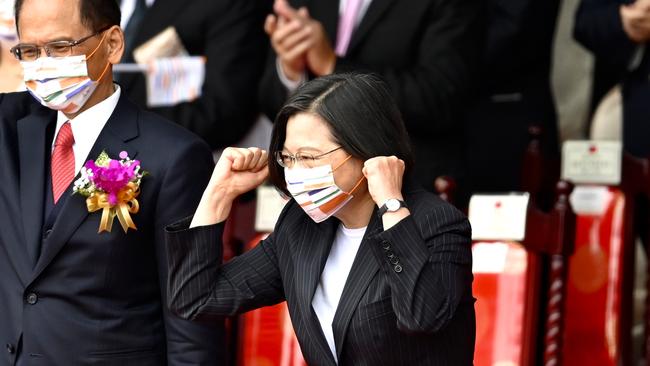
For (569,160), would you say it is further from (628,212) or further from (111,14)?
(111,14)

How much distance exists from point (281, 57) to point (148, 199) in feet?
5.16

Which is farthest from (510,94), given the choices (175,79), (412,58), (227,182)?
(227,182)

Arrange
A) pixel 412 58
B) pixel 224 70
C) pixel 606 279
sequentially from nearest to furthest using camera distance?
pixel 606 279 < pixel 412 58 < pixel 224 70

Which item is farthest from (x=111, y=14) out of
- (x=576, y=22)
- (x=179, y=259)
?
(x=576, y=22)

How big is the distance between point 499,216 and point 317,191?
136 cm

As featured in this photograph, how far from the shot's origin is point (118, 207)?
2824 millimetres

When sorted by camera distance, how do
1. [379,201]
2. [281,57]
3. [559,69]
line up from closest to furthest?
1. [379,201]
2. [281,57]
3. [559,69]

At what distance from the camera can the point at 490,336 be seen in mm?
3771

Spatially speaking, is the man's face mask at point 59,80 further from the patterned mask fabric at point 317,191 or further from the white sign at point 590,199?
the white sign at point 590,199

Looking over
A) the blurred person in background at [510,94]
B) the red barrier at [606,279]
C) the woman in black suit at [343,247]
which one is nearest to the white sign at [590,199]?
the red barrier at [606,279]

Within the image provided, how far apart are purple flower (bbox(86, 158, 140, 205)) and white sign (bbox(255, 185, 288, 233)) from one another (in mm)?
1410

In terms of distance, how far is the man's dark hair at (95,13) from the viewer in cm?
291

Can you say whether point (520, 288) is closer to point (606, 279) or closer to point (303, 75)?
point (606, 279)

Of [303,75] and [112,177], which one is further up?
[112,177]
